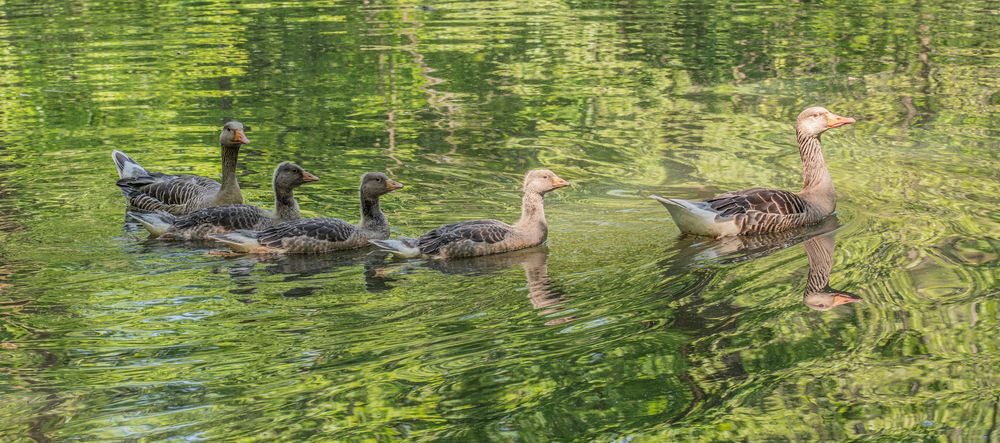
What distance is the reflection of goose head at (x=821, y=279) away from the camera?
31.2 ft

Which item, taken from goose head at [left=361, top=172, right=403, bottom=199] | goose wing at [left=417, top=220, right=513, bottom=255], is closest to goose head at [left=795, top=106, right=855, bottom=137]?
Result: goose wing at [left=417, top=220, right=513, bottom=255]

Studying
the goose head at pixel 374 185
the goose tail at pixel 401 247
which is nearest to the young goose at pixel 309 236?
the goose head at pixel 374 185

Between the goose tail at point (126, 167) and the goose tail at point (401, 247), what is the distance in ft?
14.1

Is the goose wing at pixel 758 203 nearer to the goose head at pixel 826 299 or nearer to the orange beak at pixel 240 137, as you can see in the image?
the goose head at pixel 826 299

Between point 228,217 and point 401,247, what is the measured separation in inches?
79.5

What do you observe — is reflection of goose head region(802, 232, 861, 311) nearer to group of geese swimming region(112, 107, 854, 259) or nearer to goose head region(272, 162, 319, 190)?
group of geese swimming region(112, 107, 854, 259)

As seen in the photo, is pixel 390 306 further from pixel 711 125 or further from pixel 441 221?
pixel 711 125

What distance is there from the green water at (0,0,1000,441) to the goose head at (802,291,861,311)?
129mm

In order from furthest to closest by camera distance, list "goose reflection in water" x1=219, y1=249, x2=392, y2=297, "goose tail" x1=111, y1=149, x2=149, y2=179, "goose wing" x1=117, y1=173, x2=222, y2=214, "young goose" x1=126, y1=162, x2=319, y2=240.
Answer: "goose tail" x1=111, y1=149, x2=149, y2=179 → "goose wing" x1=117, y1=173, x2=222, y2=214 → "young goose" x1=126, y1=162, x2=319, y2=240 → "goose reflection in water" x1=219, y1=249, x2=392, y2=297

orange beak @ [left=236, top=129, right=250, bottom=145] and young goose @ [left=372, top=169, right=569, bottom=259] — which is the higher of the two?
orange beak @ [left=236, top=129, right=250, bottom=145]

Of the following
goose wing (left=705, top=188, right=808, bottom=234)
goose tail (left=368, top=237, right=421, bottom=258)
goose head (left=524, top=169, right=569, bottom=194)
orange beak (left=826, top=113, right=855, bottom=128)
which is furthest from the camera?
orange beak (left=826, top=113, right=855, bottom=128)

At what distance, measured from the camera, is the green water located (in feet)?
25.0

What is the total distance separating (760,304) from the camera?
376 inches

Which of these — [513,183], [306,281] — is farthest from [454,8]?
[306,281]
